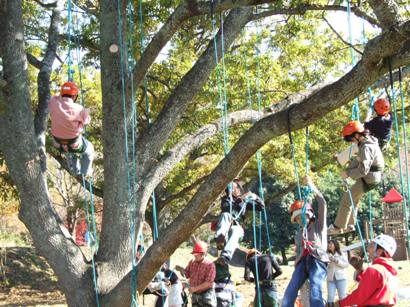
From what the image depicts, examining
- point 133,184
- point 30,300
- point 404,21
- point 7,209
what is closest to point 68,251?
point 133,184

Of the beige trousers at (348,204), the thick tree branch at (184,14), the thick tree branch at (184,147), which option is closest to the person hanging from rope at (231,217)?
the thick tree branch at (184,147)

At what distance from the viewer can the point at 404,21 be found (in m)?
4.75

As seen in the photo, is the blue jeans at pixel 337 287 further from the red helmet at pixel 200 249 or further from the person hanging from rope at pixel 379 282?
the person hanging from rope at pixel 379 282

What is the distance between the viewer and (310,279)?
628 centimetres

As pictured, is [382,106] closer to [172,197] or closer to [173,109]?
[173,109]

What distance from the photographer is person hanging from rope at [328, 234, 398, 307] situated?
5.21 meters

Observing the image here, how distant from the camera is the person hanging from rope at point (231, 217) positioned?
7.44 m

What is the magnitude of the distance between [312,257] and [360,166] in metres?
1.08

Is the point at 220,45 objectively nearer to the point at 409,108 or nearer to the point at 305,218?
the point at 305,218

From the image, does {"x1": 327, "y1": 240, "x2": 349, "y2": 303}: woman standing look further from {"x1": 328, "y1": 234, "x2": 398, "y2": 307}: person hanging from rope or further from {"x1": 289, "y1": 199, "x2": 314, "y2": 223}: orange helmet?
{"x1": 328, "y1": 234, "x2": 398, "y2": 307}: person hanging from rope

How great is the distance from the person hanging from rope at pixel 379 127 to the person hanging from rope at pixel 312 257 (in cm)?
51

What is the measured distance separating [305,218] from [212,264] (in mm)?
1673

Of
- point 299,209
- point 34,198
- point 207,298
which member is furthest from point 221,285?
point 34,198

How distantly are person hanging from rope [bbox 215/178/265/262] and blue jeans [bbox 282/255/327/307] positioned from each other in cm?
122
